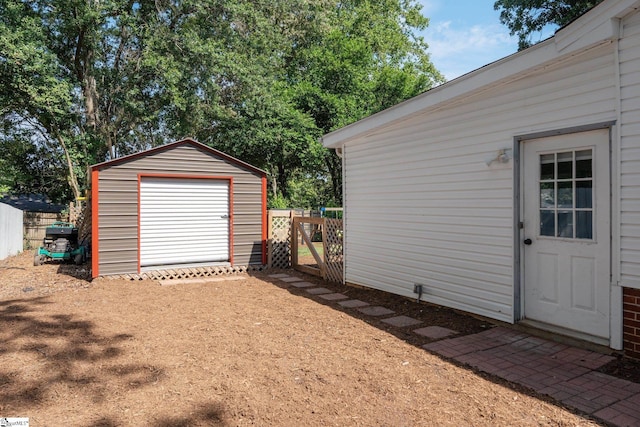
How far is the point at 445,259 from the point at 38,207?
19.0 meters

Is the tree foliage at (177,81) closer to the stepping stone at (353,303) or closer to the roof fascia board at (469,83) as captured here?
the roof fascia board at (469,83)

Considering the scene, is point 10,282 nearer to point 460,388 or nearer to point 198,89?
point 460,388

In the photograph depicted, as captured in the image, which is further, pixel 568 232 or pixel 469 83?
pixel 469 83

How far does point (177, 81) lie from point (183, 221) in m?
8.27

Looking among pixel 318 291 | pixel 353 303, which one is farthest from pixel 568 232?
pixel 318 291

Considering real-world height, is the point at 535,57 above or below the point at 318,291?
above

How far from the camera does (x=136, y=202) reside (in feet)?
25.2

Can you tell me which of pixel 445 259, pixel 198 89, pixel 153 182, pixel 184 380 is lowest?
pixel 184 380

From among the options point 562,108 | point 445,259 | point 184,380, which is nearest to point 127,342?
point 184,380

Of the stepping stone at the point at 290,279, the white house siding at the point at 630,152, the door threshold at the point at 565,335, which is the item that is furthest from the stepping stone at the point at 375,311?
the white house siding at the point at 630,152

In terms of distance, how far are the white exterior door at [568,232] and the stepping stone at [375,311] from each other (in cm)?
174

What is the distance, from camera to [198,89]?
15.4m

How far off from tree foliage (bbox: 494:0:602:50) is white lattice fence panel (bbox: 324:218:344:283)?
31.7 ft

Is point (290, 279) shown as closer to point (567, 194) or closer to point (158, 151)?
point (158, 151)
